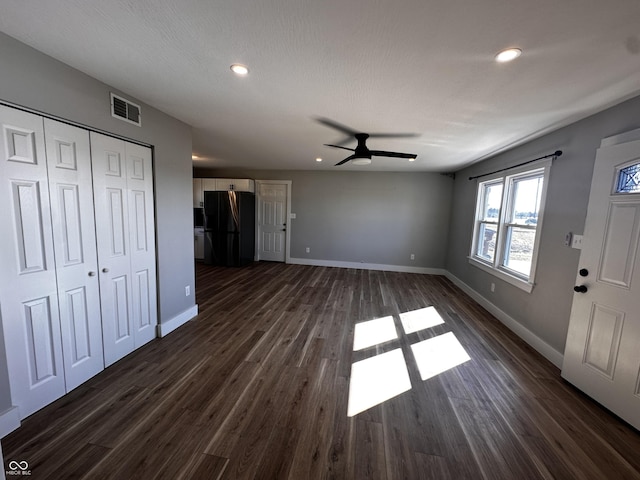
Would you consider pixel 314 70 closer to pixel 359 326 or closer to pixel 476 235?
pixel 359 326

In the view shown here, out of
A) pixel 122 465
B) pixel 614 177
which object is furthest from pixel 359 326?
pixel 614 177

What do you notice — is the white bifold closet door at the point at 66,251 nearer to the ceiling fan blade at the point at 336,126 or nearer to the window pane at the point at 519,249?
the ceiling fan blade at the point at 336,126

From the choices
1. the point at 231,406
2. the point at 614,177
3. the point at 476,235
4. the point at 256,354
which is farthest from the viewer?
the point at 476,235

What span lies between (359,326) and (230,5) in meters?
3.15

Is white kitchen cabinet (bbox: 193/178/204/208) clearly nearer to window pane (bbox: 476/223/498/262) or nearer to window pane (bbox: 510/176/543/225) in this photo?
window pane (bbox: 476/223/498/262)

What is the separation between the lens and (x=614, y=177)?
2020 mm

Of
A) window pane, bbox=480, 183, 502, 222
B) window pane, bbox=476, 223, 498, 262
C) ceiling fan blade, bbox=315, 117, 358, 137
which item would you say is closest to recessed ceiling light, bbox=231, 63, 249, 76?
ceiling fan blade, bbox=315, 117, 358, 137

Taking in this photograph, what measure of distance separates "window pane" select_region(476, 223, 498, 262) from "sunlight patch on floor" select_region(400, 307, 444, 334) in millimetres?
1387

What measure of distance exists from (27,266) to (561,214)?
177 inches

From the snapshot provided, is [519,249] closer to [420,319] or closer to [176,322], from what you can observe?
[420,319]

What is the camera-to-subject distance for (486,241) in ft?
14.5

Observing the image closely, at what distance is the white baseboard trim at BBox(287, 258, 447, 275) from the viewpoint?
6129 millimetres

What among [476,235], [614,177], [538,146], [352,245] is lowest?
[352,245]

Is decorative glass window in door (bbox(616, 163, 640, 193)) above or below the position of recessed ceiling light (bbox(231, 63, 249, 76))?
below
